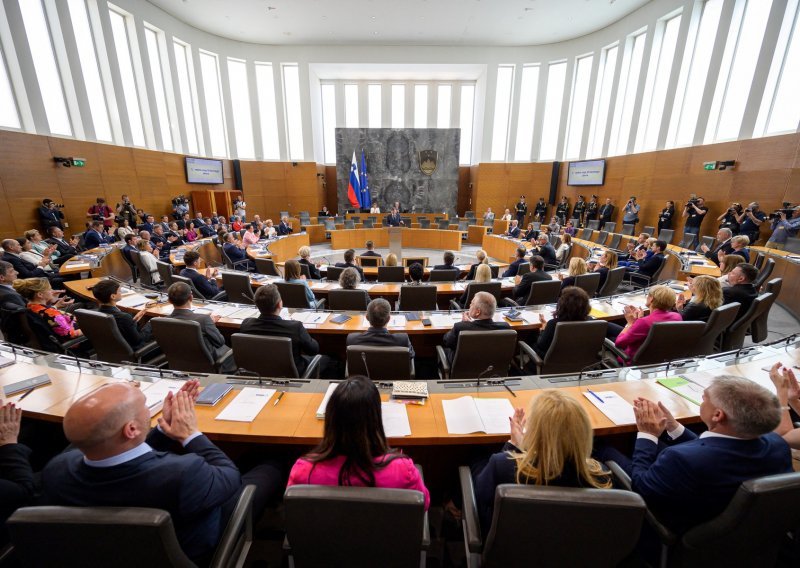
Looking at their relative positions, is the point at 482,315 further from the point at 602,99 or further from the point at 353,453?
the point at 602,99

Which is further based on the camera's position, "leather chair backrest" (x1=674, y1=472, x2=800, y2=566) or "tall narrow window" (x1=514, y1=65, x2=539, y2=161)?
"tall narrow window" (x1=514, y1=65, x2=539, y2=161)

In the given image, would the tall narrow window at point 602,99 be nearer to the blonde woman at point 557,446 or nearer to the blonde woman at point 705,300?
the blonde woman at point 705,300

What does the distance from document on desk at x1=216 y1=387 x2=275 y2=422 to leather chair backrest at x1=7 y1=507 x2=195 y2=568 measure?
0.92 m

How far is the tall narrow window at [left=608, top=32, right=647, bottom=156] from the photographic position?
12.5m

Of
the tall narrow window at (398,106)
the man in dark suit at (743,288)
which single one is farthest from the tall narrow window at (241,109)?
the man in dark suit at (743,288)

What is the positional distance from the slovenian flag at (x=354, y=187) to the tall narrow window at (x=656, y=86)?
38.9 ft

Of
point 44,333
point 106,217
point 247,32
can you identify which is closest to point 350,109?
point 247,32

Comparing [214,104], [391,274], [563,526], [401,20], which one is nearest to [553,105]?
[401,20]

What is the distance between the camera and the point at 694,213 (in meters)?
9.72

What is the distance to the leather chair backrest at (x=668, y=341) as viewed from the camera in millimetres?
2920

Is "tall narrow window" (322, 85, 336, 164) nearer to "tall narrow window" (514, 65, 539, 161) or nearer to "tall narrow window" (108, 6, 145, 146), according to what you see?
"tall narrow window" (108, 6, 145, 146)

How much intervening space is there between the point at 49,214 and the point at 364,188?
1189 centimetres

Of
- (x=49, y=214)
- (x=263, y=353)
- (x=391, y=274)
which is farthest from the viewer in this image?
(x=49, y=214)

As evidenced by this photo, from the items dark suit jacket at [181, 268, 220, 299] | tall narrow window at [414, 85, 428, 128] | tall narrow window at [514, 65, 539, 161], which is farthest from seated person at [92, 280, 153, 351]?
tall narrow window at [414, 85, 428, 128]
